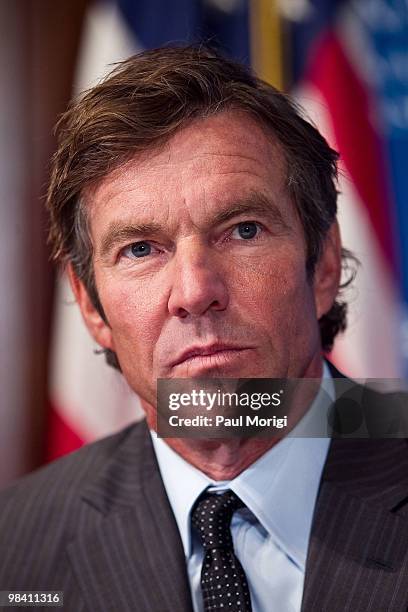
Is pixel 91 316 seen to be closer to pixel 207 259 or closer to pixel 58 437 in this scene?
pixel 207 259

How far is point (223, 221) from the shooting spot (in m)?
0.80

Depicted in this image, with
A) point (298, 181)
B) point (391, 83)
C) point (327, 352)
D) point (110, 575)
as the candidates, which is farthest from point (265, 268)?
point (391, 83)

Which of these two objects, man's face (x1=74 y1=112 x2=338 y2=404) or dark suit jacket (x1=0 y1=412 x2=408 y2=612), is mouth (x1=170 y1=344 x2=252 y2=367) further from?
dark suit jacket (x1=0 y1=412 x2=408 y2=612)

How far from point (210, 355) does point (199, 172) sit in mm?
192

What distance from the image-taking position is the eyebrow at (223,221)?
0.80m

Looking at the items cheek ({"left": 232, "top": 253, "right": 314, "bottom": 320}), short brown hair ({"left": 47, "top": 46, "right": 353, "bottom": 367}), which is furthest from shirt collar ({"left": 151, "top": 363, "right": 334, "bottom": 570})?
short brown hair ({"left": 47, "top": 46, "right": 353, "bottom": 367})

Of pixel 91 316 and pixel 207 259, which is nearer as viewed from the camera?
pixel 207 259

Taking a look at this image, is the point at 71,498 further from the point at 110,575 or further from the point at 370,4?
the point at 370,4

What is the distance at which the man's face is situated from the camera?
2.54 ft

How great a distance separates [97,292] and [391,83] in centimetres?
65

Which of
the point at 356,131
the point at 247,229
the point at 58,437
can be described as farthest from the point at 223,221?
the point at 58,437

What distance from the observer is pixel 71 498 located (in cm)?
98

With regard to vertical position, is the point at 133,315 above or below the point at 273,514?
above

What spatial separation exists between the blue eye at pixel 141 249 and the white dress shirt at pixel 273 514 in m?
0.25
